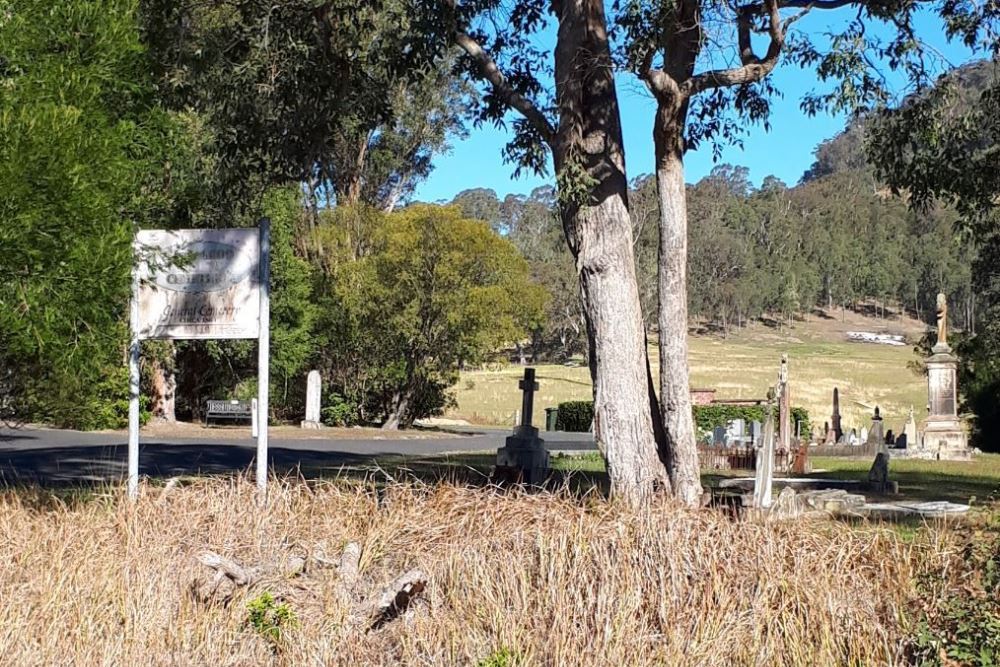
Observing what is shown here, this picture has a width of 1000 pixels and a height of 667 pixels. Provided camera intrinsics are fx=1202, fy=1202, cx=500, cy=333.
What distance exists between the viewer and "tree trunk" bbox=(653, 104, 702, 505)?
33.3 feet

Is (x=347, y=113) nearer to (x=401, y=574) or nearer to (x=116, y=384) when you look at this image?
(x=401, y=574)

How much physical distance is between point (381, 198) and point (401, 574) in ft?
119

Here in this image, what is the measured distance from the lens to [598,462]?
2148 cm

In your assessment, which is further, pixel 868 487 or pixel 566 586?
pixel 868 487

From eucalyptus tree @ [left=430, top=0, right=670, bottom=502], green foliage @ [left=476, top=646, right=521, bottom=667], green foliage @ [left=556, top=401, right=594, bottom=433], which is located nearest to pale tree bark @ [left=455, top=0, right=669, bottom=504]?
eucalyptus tree @ [left=430, top=0, right=670, bottom=502]

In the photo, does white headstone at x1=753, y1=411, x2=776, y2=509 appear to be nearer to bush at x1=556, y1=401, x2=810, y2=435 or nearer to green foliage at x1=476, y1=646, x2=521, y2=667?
green foliage at x1=476, y1=646, x2=521, y2=667

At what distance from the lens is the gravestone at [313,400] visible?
107ft

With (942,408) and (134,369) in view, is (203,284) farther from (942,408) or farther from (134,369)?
(942,408)

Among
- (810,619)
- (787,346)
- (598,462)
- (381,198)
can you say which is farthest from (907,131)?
(787,346)

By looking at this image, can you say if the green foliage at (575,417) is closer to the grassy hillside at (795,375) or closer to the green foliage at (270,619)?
the grassy hillside at (795,375)

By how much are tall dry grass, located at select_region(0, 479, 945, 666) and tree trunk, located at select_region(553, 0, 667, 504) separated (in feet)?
7.91

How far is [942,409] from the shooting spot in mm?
30109

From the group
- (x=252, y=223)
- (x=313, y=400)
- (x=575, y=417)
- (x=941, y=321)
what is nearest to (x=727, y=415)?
(x=941, y=321)

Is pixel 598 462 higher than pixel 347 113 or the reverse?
the reverse
